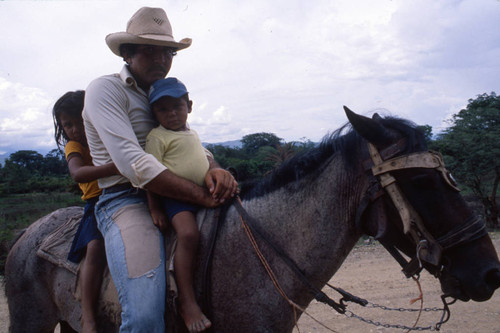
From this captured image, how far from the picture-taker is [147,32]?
2641 mm

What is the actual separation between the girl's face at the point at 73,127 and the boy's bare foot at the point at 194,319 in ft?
6.12

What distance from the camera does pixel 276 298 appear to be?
A: 2262 mm

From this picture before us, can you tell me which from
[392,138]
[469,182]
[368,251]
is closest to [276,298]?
[392,138]

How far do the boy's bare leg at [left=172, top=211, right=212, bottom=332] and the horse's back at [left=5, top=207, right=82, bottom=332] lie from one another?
5.12 feet

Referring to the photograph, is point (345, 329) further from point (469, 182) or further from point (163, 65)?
point (469, 182)

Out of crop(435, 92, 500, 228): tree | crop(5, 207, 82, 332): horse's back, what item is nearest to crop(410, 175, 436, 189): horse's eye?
crop(5, 207, 82, 332): horse's back

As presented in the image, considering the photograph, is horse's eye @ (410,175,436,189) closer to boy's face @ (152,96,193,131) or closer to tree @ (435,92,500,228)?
boy's face @ (152,96,193,131)

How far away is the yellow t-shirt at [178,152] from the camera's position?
2.49 metres

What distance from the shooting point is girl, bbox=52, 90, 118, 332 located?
2541mm

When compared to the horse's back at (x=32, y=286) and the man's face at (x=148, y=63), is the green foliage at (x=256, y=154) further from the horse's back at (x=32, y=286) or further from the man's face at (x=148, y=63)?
the horse's back at (x=32, y=286)

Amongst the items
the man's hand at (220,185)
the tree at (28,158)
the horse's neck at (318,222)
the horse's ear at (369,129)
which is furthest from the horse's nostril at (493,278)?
the tree at (28,158)

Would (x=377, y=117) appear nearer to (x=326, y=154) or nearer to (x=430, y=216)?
(x=326, y=154)

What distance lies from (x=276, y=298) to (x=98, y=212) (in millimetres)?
1468

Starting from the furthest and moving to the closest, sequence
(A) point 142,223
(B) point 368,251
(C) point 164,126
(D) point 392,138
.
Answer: (B) point 368,251 → (C) point 164,126 → (A) point 142,223 → (D) point 392,138
